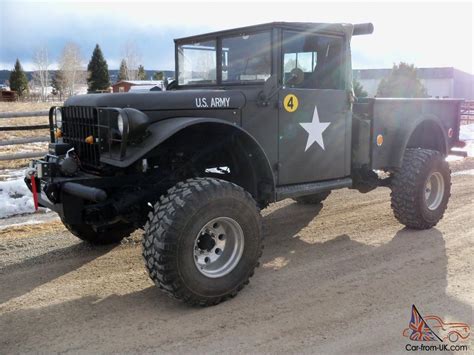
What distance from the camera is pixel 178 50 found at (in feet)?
19.6

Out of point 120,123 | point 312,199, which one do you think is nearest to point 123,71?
point 312,199

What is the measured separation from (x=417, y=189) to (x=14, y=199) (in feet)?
18.2

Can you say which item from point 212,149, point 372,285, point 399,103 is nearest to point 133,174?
point 212,149

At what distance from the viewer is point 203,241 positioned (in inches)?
163

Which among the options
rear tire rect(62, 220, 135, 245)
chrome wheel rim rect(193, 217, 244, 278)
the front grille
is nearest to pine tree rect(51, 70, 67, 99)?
rear tire rect(62, 220, 135, 245)

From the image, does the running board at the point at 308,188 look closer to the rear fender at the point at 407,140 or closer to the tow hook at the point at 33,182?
the rear fender at the point at 407,140

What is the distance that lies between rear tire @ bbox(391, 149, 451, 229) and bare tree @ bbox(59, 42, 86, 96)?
63275mm

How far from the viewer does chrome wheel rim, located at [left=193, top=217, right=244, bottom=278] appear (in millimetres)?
4152

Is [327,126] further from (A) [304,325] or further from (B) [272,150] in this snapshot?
(A) [304,325]

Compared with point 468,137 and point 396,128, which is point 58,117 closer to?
point 396,128

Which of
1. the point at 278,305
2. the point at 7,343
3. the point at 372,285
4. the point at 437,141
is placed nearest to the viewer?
the point at 7,343

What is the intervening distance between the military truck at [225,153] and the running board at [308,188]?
2cm

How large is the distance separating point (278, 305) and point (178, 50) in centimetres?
331

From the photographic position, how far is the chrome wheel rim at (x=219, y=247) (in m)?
4.15
